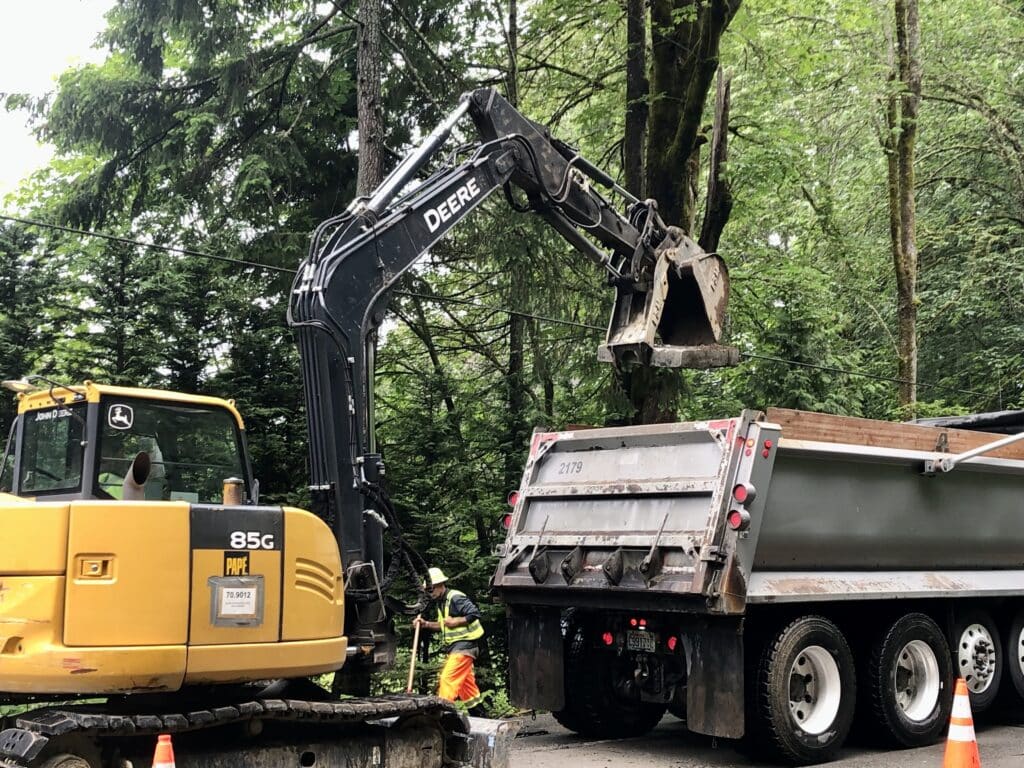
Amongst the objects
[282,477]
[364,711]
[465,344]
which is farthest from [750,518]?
[465,344]

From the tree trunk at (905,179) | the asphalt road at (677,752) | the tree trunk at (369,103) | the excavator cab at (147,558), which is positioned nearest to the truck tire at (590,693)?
the asphalt road at (677,752)

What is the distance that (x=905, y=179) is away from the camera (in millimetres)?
21078

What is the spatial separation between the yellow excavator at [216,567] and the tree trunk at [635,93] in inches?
293

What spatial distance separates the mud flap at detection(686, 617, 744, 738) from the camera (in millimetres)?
7219

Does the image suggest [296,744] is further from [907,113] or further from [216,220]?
[907,113]

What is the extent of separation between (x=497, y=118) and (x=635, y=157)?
6.73 meters

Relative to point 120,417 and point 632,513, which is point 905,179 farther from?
point 120,417

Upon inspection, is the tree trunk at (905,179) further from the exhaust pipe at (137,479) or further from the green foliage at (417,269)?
the exhaust pipe at (137,479)

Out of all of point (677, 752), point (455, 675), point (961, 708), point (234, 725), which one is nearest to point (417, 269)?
point (455, 675)

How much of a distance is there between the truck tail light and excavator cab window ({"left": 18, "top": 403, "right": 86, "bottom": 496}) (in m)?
4.06

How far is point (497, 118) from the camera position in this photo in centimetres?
882

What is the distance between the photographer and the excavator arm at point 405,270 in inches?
268

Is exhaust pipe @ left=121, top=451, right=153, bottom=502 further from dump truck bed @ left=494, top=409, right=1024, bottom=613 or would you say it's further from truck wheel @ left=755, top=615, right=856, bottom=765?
truck wheel @ left=755, top=615, right=856, bottom=765

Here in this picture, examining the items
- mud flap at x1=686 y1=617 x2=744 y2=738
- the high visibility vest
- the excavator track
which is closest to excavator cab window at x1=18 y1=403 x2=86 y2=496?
the excavator track
